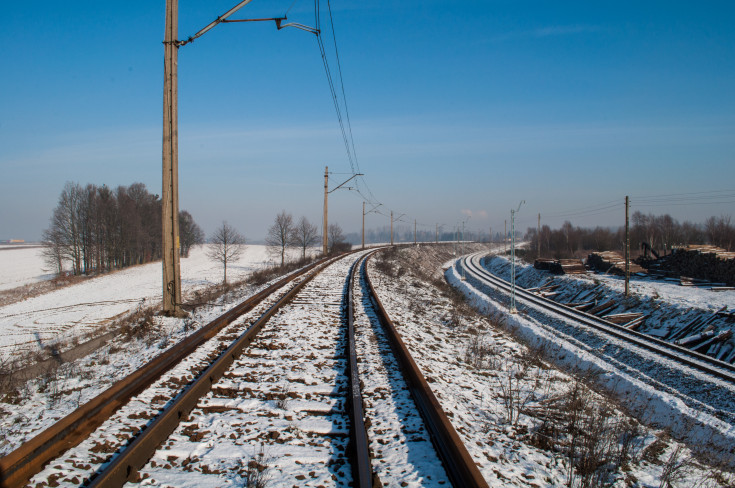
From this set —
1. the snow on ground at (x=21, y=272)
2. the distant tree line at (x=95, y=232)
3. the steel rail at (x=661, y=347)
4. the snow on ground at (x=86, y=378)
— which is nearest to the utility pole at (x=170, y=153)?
the snow on ground at (x=86, y=378)

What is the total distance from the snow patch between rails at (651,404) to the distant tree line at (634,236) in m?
44.0

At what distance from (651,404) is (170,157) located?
13.8m

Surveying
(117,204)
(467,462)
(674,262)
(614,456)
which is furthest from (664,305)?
(117,204)

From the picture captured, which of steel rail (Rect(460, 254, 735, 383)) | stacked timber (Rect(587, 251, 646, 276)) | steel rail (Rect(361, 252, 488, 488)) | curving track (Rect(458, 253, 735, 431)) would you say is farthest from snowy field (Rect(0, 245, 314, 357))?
stacked timber (Rect(587, 251, 646, 276))

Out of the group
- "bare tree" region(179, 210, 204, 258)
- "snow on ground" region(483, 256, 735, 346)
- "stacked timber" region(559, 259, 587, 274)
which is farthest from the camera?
"bare tree" region(179, 210, 204, 258)

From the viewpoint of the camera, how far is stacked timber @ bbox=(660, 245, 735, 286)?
2450cm

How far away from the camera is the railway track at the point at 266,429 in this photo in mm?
2973

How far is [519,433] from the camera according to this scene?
413 cm

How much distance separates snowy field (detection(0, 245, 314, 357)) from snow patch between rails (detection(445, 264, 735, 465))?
16203mm

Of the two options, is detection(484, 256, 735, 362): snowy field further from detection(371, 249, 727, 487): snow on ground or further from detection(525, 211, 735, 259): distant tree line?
detection(525, 211, 735, 259): distant tree line

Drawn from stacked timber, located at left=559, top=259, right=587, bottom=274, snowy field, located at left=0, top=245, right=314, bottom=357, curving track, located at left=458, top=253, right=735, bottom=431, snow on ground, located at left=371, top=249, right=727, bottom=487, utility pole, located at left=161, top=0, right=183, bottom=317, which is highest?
utility pole, located at left=161, top=0, right=183, bottom=317

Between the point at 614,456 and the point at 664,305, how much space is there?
21.4m

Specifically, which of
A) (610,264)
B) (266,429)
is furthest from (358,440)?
(610,264)

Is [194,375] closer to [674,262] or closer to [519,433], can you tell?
[519,433]
